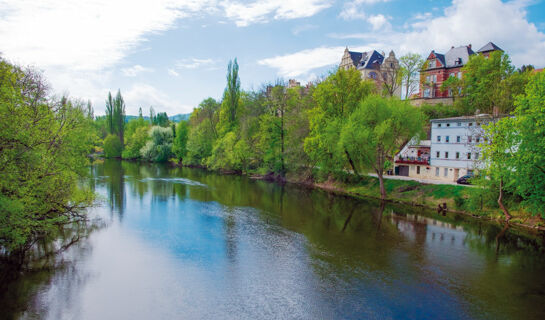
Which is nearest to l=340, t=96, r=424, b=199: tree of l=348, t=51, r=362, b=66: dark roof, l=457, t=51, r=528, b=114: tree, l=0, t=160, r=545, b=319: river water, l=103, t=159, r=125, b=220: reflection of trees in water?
l=0, t=160, r=545, b=319: river water

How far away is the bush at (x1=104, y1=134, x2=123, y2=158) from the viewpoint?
83.6m

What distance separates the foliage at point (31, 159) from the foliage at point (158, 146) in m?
49.6

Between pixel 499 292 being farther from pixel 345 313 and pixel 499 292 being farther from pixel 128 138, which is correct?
pixel 128 138

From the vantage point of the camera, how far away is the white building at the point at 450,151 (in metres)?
33.8

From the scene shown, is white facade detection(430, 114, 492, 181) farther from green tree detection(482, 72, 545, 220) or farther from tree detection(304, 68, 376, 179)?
green tree detection(482, 72, 545, 220)

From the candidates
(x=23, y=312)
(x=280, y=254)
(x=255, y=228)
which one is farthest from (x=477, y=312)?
(x=23, y=312)

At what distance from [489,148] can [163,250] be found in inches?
864

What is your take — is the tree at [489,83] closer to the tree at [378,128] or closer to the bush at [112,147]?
the tree at [378,128]

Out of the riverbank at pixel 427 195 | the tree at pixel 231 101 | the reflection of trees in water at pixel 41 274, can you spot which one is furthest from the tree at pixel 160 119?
the reflection of trees in water at pixel 41 274

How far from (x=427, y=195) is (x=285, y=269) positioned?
2014 centimetres

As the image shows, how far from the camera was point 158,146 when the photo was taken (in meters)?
72.2

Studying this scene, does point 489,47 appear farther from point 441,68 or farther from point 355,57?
point 355,57

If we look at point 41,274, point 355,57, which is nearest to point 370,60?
point 355,57

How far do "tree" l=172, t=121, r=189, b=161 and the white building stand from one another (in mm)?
43027
